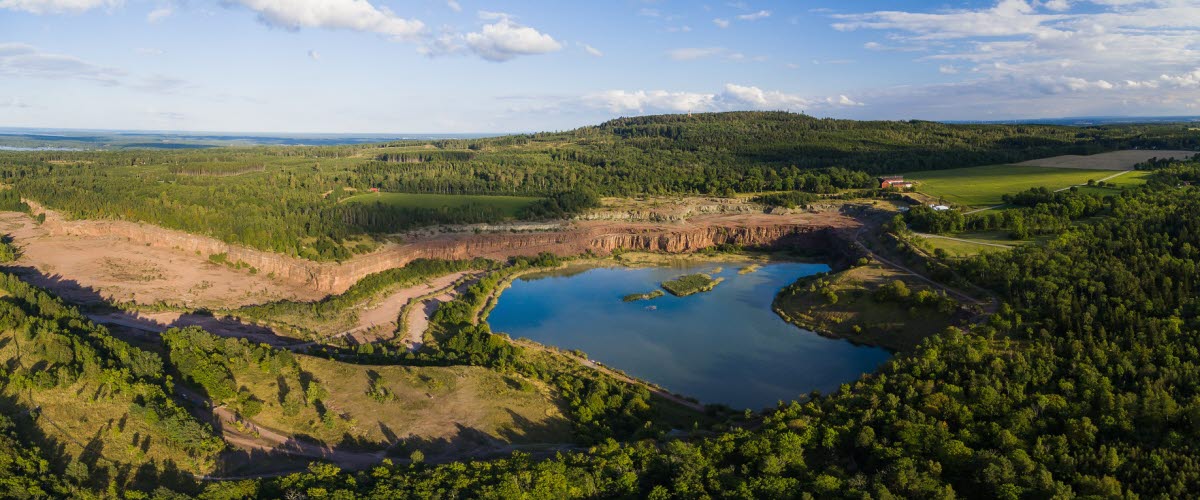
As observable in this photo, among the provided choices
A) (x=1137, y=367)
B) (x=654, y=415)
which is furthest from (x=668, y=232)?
(x=1137, y=367)

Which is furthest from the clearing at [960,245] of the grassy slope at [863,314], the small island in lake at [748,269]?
the small island in lake at [748,269]

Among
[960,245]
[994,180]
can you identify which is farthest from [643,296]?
[994,180]

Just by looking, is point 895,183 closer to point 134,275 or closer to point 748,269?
point 748,269

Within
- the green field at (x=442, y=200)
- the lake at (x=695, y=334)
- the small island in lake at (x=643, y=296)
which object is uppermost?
the green field at (x=442, y=200)

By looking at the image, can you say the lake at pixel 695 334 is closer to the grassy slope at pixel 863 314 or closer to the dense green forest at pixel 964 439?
the grassy slope at pixel 863 314

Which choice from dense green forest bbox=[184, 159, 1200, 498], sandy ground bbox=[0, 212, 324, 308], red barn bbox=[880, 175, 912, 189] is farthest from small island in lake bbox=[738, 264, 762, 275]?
sandy ground bbox=[0, 212, 324, 308]

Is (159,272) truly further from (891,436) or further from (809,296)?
(891,436)
